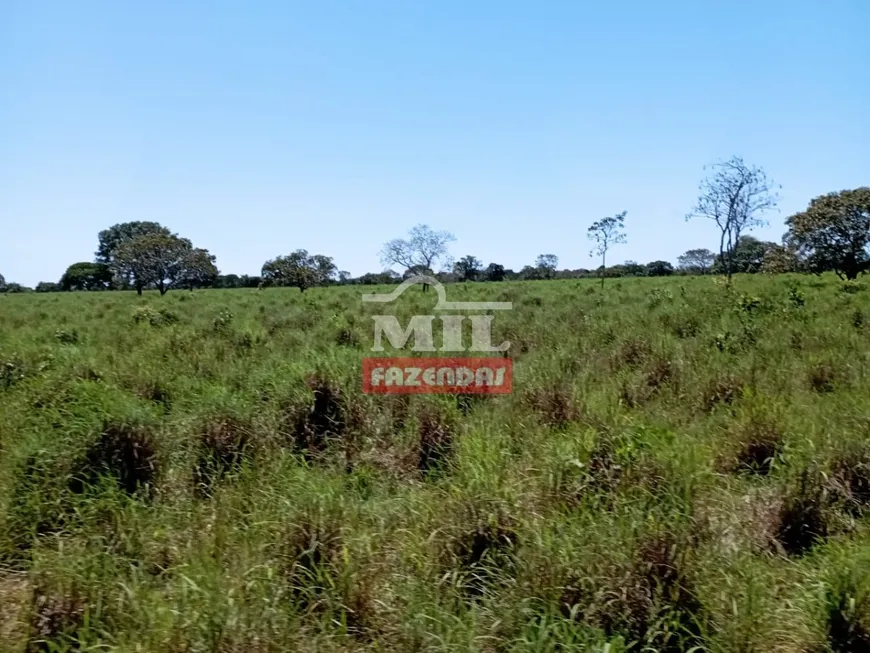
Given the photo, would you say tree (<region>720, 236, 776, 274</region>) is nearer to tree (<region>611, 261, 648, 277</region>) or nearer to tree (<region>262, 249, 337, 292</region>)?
tree (<region>611, 261, 648, 277</region>)

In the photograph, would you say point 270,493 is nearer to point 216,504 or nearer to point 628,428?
point 216,504

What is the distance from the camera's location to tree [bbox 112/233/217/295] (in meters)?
35.8

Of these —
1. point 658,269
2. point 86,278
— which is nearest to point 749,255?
point 658,269

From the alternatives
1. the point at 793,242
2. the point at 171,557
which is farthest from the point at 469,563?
the point at 793,242

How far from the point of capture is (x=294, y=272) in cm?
3591

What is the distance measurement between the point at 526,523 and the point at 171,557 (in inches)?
74.7

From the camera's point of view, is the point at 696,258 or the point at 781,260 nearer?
the point at 781,260

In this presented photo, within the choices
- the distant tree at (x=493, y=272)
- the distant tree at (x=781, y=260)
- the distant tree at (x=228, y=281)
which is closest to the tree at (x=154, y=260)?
the distant tree at (x=228, y=281)

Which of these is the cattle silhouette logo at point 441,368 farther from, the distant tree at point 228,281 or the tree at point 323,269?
the distant tree at point 228,281

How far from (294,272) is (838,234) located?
98.9 ft

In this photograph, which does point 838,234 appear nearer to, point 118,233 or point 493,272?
point 493,272

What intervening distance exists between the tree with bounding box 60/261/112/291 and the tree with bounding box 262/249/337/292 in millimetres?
27224

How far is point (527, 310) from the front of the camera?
12266 millimetres

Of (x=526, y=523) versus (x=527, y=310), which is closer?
(x=526, y=523)
